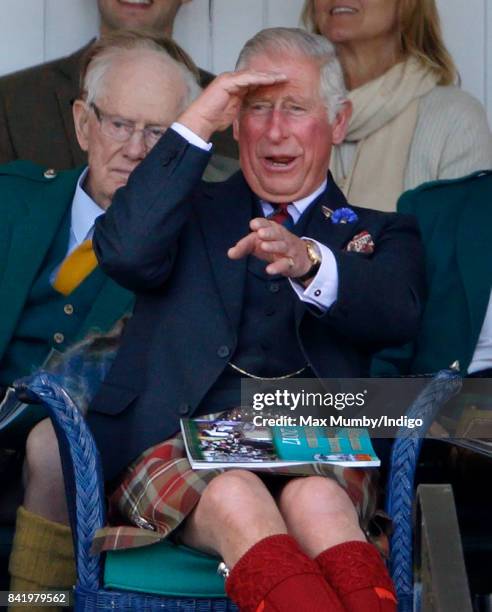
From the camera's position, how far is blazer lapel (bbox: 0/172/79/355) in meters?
3.89

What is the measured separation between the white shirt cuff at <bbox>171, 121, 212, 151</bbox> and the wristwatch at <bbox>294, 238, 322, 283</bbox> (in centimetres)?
30

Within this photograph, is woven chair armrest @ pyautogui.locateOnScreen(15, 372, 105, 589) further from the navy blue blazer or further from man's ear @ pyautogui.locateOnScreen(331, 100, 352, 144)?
man's ear @ pyautogui.locateOnScreen(331, 100, 352, 144)

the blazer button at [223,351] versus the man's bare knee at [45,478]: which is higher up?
the blazer button at [223,351]

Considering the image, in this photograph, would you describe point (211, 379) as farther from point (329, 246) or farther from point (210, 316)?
point (329, 246)

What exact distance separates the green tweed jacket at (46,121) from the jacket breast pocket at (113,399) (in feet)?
4.43

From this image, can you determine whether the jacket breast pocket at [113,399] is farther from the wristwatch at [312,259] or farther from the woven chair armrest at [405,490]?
the woven chair armrest at [405,490]

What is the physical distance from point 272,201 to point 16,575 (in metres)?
0.96

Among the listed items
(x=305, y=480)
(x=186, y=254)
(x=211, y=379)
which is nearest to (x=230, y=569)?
(x=305, y=480)

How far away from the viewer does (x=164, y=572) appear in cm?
318

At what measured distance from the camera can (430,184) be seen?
162 inches

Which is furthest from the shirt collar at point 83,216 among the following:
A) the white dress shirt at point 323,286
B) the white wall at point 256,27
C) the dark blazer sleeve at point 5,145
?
the white wall at point 256,27

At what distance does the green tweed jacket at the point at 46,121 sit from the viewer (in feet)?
15.5

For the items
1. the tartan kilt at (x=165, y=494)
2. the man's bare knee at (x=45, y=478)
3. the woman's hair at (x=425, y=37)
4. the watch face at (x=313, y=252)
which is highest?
the watch face at (x=313, y=252)

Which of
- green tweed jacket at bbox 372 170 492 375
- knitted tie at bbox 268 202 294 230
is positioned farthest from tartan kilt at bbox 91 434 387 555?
green tweed jacket at bbox 372 170 492 375
